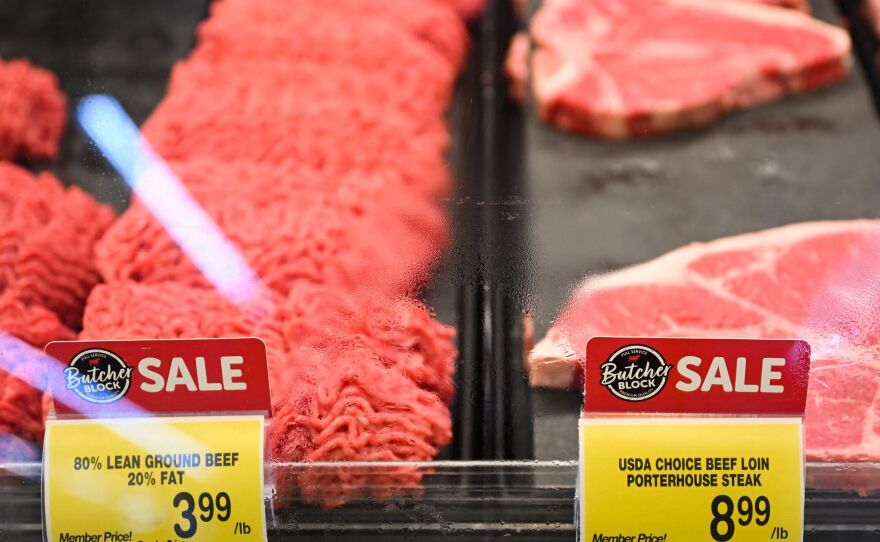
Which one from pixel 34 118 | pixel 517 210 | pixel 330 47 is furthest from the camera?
pixel 330 47

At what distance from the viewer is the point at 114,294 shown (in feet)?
4.05

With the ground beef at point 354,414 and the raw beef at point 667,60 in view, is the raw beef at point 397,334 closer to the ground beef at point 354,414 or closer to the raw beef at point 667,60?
the ground beef at point 354,414

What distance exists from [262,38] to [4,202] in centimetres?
61

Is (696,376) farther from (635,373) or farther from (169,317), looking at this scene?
(169,317)

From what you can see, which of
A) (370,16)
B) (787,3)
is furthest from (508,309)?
(787,3)

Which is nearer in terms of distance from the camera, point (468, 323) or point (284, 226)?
point (468, 323)

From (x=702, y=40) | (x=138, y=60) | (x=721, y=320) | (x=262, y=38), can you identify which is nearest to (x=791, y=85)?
(x=702, y=40)

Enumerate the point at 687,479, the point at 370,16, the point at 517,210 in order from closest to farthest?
the point at 687,479
the point at 517,210
the point at 370,16

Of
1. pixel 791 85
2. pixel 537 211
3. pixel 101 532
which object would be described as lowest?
pixel 101 532

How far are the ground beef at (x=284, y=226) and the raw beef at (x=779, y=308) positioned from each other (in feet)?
0.76

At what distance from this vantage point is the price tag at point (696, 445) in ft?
2.66

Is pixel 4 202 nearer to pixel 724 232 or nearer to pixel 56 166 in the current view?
pixel 56 166

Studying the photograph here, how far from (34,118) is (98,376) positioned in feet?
2.55

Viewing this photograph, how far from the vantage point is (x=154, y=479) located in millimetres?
846
